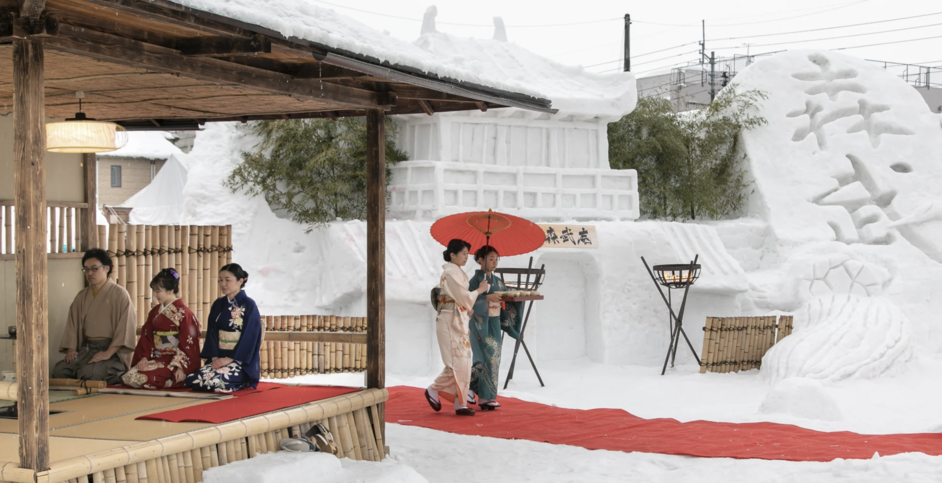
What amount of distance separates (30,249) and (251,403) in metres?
2.18

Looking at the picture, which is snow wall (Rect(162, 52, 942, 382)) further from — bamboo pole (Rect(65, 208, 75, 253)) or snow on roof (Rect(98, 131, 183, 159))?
snow on roof (Rect(98, 131, 183, 159))

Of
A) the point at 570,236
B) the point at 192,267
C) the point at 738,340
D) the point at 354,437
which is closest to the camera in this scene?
the point at 354,437

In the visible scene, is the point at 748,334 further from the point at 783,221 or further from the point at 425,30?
the point at 425,30

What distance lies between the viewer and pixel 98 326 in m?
6.82

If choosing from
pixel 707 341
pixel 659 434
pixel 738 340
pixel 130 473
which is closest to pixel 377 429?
pixel 130 473

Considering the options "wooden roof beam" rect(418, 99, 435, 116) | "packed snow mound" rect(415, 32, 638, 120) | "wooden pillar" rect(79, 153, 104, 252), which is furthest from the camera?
"packed snow mound" rect(415, 32, 638, 120)

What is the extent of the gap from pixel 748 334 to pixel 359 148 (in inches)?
240

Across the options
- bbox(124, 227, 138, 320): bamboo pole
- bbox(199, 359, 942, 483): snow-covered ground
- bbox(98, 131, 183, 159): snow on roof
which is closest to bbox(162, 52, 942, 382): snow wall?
bbox(199, 359, 942, 483): snow-covered ground

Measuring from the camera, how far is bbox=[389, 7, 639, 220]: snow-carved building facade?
504 inches

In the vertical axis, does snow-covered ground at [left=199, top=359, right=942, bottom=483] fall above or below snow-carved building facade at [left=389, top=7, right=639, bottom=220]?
below

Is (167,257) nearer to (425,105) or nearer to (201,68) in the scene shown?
(425,105)

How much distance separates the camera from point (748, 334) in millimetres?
11648

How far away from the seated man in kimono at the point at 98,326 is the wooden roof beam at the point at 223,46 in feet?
8.94

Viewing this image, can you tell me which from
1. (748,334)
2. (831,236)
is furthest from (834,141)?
(748,334)
